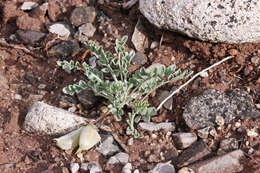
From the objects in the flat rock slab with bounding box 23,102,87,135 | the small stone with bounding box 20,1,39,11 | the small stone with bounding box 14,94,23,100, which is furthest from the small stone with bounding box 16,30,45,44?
the flat rock slab with bounding box 23,102,87,135

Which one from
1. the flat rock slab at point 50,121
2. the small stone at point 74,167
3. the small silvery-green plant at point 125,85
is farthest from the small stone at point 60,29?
the small stone at point 74,167

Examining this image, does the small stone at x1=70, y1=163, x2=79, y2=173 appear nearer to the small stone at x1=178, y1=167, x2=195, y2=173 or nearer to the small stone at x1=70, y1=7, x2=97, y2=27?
the small stone at x1=178, y1=167, x2=195, y2=173

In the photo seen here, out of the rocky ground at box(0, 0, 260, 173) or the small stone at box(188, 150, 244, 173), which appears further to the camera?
the rocky ground at box(0, 0, 260, 173)

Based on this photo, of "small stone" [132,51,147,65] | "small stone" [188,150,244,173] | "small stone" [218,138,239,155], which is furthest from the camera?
"small stone" [132,51,147,65]

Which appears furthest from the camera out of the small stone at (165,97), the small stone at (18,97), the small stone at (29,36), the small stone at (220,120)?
the small stone at (29,36)

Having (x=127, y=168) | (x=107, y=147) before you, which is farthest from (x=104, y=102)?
(x=127, y=168)

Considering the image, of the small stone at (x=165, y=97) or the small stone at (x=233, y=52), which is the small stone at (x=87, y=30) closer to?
the small stone at (x=165, y=97)

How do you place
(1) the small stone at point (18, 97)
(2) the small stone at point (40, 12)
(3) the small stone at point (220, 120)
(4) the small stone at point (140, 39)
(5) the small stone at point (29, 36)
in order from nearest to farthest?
1. (3) the small stone at point (220, 120)
2. (1) the small stone at point (18, 97)
3. (4) the small stone at point (140, 39)
4. (5) the small stone at point (29, 36)
5. (2) the small stone at point (40, 12)
